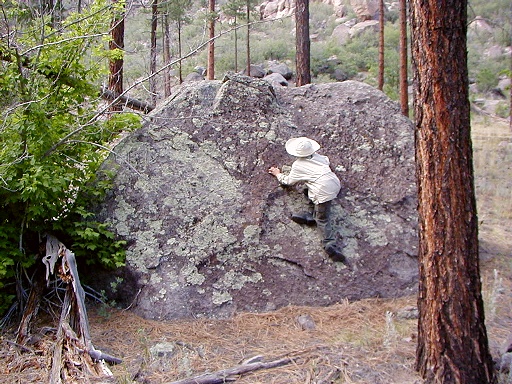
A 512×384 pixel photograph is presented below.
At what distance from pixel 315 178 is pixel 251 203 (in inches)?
32.3

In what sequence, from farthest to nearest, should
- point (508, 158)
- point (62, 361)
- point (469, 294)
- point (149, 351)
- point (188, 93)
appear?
point (508, 158), point (188, 93), point (149, 351), point (62, 361), point (469, 294)

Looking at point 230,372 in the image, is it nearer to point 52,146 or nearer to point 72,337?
point 72,337

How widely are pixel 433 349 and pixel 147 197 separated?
11.8 ft

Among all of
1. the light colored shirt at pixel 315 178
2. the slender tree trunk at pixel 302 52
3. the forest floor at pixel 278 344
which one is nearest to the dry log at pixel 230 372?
the forest floor at pixel 278 344

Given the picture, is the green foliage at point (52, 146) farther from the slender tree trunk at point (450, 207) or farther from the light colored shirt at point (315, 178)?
the slender tree trunk at point (450, 207)

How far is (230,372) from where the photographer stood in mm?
4090

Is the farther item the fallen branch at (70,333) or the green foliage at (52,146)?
the green foliage at (52,146)

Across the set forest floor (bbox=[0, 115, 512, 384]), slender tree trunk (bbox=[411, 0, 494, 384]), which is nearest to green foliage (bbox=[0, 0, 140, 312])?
forest floor (bbox=[0, 115, 512, 384])

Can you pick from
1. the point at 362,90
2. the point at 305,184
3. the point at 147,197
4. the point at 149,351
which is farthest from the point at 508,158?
the point at 149,351

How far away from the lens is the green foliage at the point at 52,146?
512 centimetres

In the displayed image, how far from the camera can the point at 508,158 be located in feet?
41.8

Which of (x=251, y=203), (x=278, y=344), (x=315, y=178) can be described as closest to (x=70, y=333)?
(x=278, y=344)

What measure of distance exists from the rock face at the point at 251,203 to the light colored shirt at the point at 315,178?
297 mm

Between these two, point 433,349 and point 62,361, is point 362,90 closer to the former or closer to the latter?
point 433,349
